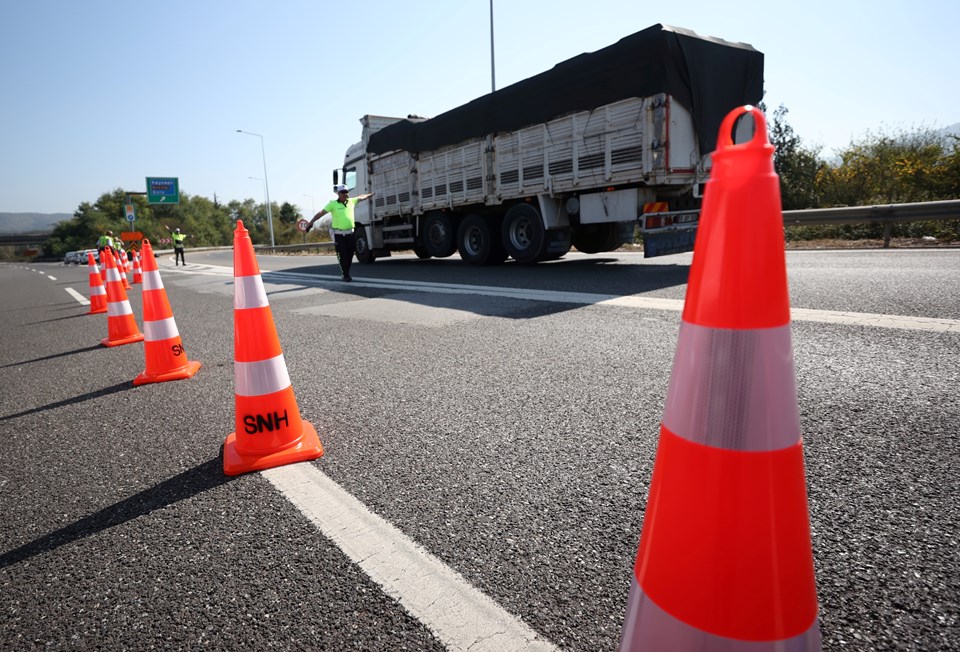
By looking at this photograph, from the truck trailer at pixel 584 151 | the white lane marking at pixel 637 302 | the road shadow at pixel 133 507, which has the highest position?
the truck trailer at pixel 584 151

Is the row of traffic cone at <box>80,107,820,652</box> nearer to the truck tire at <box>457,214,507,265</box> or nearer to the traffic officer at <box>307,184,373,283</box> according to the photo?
the traffic officer at <box>307,184,373,283</box>

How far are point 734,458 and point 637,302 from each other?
5.12 meters

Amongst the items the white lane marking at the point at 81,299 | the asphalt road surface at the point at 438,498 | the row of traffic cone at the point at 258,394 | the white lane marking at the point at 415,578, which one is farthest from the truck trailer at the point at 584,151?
the white lane marking at the point at 415,578

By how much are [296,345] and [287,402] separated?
A: 8.11 ft

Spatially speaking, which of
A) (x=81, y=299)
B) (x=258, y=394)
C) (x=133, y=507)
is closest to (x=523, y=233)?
(x=258, y=394)

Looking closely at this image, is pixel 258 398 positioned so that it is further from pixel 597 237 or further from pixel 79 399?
pixel 597 237

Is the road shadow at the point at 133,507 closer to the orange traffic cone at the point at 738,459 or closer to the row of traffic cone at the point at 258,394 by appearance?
the row of traffic cone at the point at 258,394

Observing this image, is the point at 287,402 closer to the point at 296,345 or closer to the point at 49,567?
the point at 49,567

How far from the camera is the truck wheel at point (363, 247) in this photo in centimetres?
1619

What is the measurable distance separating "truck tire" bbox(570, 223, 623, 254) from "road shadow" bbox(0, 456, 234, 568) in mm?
10219

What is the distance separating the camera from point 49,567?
5.64 ft

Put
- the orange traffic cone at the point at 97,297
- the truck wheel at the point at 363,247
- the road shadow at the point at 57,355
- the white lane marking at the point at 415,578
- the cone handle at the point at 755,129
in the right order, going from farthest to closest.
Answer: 1. the truck wheel at the point at 363,247
2. the orange traffic cone at the point at 97,297
3. the road shadow at the point at 57,355
4. the white lane marking at the point at 415,578
5. the cone handle at the point at 755,129

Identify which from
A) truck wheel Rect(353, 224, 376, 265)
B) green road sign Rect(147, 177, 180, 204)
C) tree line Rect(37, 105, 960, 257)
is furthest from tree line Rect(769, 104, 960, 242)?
green road sign Rect(147, 177, 180, 204)

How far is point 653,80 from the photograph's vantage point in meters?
8.20
